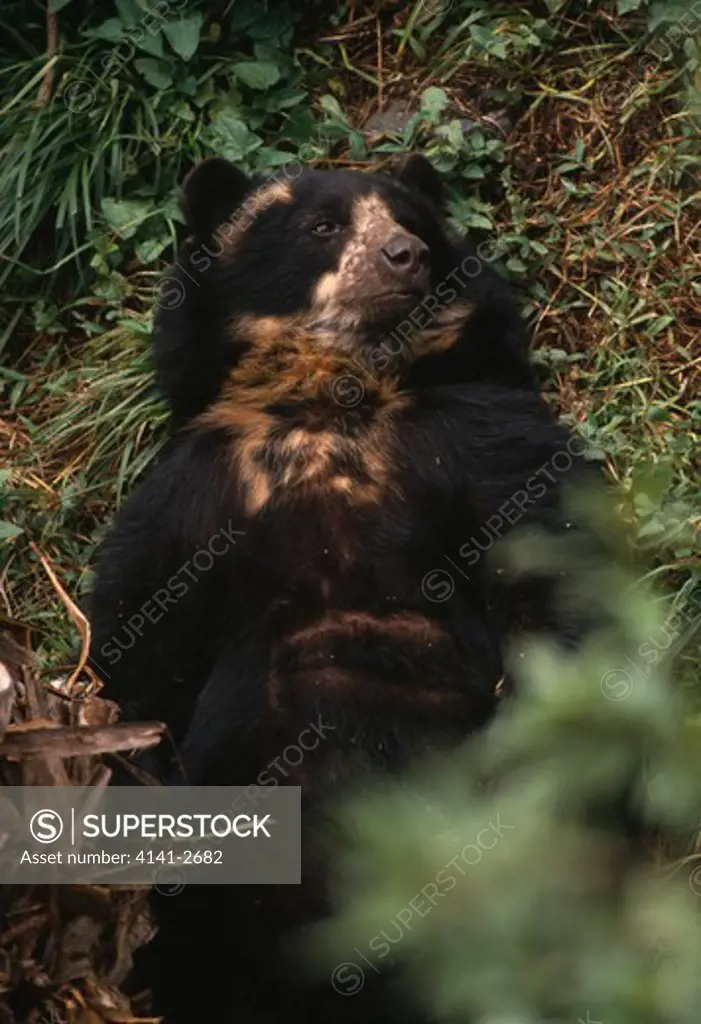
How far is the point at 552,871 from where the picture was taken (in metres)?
1.68

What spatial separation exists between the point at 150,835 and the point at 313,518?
167cm

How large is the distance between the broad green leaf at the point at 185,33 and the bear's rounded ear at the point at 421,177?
4.74 ft

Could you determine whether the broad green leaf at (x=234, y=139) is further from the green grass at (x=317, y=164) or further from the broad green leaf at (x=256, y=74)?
the broad green leaf at (x=256, y=74)

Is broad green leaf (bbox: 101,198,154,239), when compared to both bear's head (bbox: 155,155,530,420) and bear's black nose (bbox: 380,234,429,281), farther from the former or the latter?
bear's black nose (bbox: 380,234,429,281)

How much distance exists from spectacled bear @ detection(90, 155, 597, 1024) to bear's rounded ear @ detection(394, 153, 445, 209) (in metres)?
0.15

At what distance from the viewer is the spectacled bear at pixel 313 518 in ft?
16.1

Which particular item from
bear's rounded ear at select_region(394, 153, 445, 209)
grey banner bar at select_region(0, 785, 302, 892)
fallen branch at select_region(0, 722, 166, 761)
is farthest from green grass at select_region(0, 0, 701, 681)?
fallen branch at select_region(0, 722, 166, 761)

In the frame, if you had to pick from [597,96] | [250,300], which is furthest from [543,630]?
[597,96]

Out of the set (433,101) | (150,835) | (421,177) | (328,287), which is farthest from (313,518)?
(433,101)

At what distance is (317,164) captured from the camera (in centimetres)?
707

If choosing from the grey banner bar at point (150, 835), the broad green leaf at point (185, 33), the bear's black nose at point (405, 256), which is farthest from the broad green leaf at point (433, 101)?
the grey banner bar at point (150, 835)

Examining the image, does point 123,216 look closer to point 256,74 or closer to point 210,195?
point 256,74

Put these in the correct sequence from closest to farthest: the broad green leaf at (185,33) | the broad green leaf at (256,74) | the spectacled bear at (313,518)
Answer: the spectacled bear at (313,518)
the broad green leaf at (185,33)
the broad green leaf at (256,74)

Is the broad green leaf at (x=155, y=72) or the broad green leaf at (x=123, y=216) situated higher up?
the broad green leaf at (x=155, y=72)
